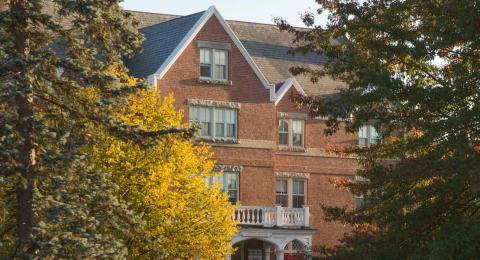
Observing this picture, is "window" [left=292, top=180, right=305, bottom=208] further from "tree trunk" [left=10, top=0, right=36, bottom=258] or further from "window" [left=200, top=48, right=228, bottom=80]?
"tree trunk" [left=10, top=0, right=36, bottom=258]

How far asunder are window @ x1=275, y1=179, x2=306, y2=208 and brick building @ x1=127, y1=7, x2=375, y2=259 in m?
0.05

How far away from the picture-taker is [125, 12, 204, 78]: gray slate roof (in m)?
53.5

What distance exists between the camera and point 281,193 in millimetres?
57625

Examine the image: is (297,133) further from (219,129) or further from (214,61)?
(214,61)

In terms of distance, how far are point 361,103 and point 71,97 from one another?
7.32 m

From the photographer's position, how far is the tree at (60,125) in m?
22.6

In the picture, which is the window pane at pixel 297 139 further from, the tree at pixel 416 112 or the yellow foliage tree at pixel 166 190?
the tree at pixel 416 112

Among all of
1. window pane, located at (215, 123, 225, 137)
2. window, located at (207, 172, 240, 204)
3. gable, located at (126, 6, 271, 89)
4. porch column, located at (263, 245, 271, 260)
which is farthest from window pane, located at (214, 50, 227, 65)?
porch column, located at (263, 245, 271, 260)

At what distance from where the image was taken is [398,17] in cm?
2869

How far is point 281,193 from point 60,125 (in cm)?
3400

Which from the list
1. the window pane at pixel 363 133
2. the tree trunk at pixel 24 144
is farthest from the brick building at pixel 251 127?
the tree trunk at pixel 24 144

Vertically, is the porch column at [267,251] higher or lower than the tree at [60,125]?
higher

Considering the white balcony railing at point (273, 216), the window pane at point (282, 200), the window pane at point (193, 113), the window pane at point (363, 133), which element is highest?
the window pane at point (363, 133)

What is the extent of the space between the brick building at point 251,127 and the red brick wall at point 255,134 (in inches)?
1.7
